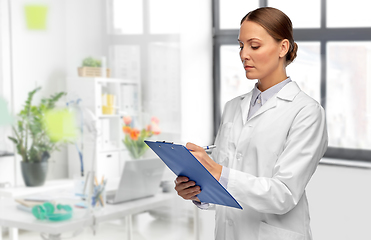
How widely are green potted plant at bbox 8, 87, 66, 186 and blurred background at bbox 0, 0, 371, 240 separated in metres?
0.03

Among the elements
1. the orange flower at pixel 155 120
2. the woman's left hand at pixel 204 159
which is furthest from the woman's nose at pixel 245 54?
the orange flower at pixel 155 120

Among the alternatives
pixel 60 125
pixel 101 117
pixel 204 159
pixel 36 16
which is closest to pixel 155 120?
pixel 101 117

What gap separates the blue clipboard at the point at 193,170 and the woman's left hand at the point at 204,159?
4cm

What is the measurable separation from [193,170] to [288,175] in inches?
9.7

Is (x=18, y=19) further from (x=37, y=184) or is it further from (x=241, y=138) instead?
(x=241, y=138)

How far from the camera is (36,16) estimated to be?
2215mm

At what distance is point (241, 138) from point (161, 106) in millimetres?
1856

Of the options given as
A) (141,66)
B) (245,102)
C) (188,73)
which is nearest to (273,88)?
(245,102)

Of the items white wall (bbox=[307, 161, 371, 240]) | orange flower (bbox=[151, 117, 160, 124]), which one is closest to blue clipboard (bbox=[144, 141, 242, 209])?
orange flower (bbox=[151, 117, 160, 124])

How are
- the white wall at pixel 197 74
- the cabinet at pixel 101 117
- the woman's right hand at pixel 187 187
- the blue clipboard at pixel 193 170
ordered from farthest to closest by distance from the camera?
the white wall at pixel 197 74, the cabinet at pixel 101 117, the woman's right hand at pixel 187 187, the blue clipboard at pixel 193 170

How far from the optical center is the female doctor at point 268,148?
108 centimetres

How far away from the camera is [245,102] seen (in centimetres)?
131

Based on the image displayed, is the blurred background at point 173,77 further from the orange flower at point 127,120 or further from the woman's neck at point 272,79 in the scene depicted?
the woman's neck at point 272,79

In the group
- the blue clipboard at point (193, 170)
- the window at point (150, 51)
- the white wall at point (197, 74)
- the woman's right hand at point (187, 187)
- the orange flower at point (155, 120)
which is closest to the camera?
the blue clipboard at point (193, 170)
